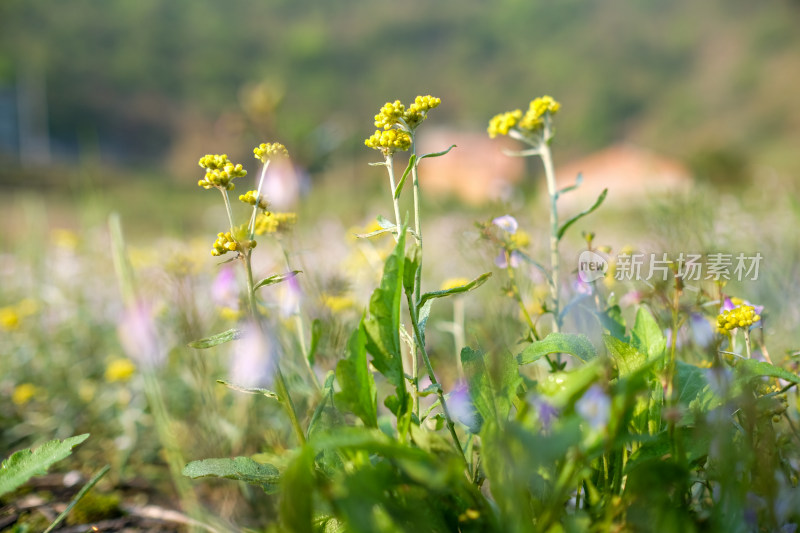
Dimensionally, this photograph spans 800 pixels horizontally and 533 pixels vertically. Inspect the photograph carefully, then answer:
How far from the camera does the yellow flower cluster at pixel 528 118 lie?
3.17 ft

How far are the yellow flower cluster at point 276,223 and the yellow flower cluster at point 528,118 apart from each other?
0.36 m

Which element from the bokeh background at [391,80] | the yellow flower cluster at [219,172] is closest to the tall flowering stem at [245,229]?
the yellow flower cluster at [219,172]

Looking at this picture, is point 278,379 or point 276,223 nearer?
point 278,379

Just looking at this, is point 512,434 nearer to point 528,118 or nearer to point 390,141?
point 390,141

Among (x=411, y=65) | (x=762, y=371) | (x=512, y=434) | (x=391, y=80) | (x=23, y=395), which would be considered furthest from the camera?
(x=411, y=65)

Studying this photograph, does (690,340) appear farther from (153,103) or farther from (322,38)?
(322,38)

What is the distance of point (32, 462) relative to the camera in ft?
2.58

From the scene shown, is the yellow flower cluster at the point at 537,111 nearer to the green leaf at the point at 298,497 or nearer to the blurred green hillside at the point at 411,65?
the green leaf at the point at 298,497

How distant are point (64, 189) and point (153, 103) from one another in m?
17.2

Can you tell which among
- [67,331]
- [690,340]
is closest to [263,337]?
[690,340]

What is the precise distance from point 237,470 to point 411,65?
119ft

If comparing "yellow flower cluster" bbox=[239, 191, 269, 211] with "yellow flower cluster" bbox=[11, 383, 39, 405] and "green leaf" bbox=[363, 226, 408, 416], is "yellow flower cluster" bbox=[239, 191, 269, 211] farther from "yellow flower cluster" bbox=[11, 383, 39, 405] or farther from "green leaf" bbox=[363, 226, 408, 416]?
"yellow flower cluster" bbox=[11, 383, 39, 405]

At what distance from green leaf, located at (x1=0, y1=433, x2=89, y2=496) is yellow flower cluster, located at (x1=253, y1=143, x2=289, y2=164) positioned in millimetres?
414

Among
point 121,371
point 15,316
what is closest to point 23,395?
point 121,371
